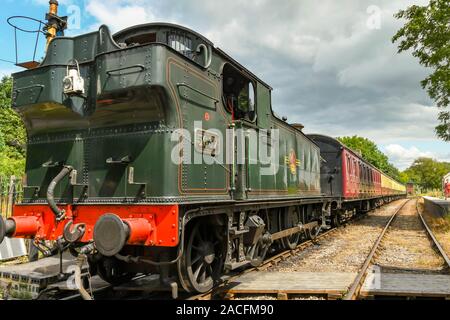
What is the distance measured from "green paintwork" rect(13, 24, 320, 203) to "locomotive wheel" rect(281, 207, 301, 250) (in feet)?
11.2

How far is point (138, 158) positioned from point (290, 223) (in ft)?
18.3

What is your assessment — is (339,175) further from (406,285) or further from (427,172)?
(427,172)

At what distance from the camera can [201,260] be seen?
19.7ft

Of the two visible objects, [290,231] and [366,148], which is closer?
[290,231]

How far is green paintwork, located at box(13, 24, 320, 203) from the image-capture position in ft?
16.7

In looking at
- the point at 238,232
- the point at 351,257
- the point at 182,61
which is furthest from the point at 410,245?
the point at 182,61

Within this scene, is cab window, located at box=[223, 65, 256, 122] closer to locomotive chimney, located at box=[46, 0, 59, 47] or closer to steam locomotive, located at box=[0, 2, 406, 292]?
steam locomotive, located at box=[0, 2, 406, 292]

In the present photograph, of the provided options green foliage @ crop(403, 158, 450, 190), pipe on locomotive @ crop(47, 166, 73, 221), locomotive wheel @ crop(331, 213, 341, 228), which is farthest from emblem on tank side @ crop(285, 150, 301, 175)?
green foliage @ crop(403, 158, 450, 190)

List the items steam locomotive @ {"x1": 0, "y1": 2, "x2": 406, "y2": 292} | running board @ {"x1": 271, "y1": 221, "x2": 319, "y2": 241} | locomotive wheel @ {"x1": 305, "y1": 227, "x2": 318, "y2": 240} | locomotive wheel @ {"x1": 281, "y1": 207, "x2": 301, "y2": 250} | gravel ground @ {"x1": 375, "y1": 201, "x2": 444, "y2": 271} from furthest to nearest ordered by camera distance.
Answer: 1. locomotive wheel @ {"x1": 305, "y1": 227, "x2": 318, "y2": 240}
2. locomotive wheel @ {"x1": 281, "y1": 207, "x2": 301, "y2": 250}
3. gravel ground @ {"x1": 375, "y1": 201, "x2": 444, "y2": 271}
4. running board @ {"x1": 271, "y1": 221, "x2": 319, "y2": 241}
5. steam locomotive @ {"x1": 0, "y1": 2, "x2": 406, "y2": 292}

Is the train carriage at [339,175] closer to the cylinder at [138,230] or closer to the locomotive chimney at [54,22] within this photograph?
the locomotive chimney at [54,22]

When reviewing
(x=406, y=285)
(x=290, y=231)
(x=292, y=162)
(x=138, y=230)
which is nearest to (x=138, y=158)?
(x=138, y=230)

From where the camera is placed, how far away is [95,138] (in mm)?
5629

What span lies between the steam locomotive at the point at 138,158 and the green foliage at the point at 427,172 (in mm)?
122589
